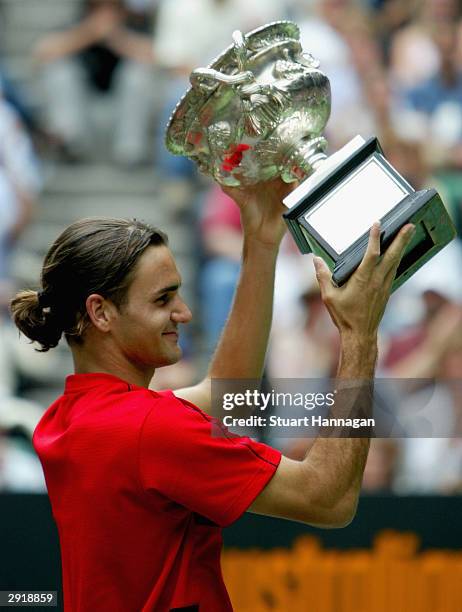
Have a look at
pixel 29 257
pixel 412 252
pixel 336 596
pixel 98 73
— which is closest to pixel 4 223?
pixel 29 257

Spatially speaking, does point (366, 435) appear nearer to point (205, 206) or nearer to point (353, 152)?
point (353, 152)

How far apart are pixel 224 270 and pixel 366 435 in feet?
11.3

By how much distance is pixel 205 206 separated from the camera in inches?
223

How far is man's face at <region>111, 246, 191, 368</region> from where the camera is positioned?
2.21 metres

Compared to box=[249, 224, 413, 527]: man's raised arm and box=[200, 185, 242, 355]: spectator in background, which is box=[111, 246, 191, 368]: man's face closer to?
box=[249, 224, 413, 527]: man's raised arm

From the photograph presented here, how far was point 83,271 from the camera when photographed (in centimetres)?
222

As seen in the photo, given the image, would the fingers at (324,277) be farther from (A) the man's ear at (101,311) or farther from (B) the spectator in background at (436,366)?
(B) the spectator in background at (436,366)

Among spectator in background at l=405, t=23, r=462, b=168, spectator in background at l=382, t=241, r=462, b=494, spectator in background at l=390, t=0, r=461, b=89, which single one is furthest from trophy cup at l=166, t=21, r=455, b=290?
spectator in background at l=390, t=0, r=461, b=89

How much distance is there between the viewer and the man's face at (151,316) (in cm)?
221

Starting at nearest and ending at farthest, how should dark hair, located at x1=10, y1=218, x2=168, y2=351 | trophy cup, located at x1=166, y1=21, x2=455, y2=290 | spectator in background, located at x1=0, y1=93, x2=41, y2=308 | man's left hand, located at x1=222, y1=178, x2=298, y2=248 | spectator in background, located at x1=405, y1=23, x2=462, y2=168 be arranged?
trophy cup, located at x1=166, y1=21, x2=455, y2=290, dark hair, located at x1=10, y1=218, x2=168, y2=351, man's left hand, located at x1=222, y1=178, x2=298, y2=248, spectator in background, located at x1=405, y1=23, x2=462, y2=168, spectator in background, located at x1=0, y1=93, x2=41, y2=308

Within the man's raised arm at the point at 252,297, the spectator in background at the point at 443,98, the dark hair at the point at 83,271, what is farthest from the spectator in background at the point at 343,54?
the dark hair at the point at 83,271

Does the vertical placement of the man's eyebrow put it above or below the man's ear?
above

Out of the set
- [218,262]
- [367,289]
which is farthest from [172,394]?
[218,262]

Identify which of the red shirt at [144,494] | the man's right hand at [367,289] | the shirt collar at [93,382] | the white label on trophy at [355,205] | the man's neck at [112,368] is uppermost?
the white label on trophy at [355,205]
